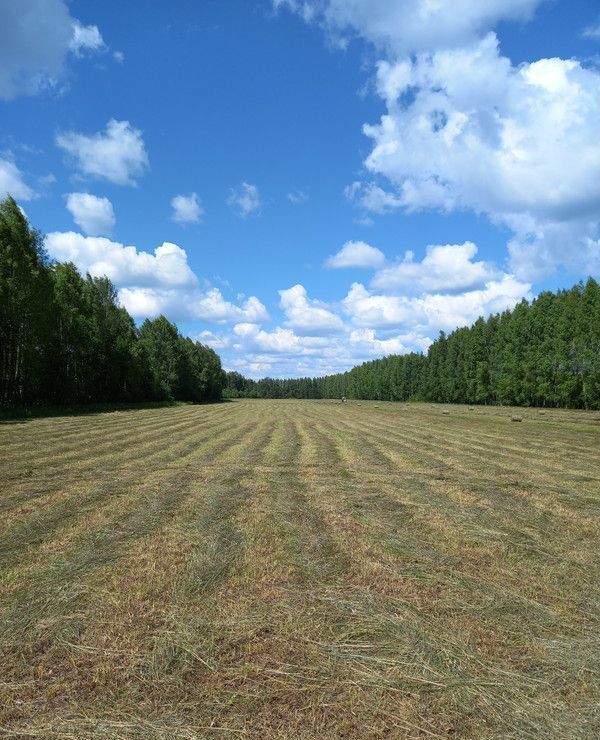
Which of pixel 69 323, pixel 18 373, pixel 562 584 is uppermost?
pixel 69 323

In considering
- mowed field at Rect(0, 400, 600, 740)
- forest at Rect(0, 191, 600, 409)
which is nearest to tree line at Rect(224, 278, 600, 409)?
forest at Rect(0, 191, 600, 409)

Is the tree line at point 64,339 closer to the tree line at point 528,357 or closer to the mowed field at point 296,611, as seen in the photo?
the mowed field at point 296,611

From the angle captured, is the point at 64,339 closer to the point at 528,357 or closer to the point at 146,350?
the point at 146,350

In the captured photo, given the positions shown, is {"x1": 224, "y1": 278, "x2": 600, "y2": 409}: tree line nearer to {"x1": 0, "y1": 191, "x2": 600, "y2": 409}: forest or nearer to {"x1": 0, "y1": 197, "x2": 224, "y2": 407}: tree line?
{"x1": 0, "y1": 191, "x2": 600, "y2": 409}: forest

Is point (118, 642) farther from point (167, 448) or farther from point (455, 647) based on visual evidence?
point (167, 448)

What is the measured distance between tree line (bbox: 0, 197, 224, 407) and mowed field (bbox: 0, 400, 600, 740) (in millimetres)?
29906

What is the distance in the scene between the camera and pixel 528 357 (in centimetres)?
6788

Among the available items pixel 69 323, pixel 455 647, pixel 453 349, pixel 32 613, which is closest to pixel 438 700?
pixel 455 647

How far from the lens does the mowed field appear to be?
11.1 feet

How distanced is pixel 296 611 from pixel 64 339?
47.6m

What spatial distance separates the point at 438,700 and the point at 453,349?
97.6 metres

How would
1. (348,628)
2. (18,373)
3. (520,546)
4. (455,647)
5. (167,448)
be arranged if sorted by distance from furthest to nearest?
Answer: (18,373)
(167,448)
(520,546)
(348,628)
(455,647)

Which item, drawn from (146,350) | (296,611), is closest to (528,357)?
(146,350)

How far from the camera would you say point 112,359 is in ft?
179
